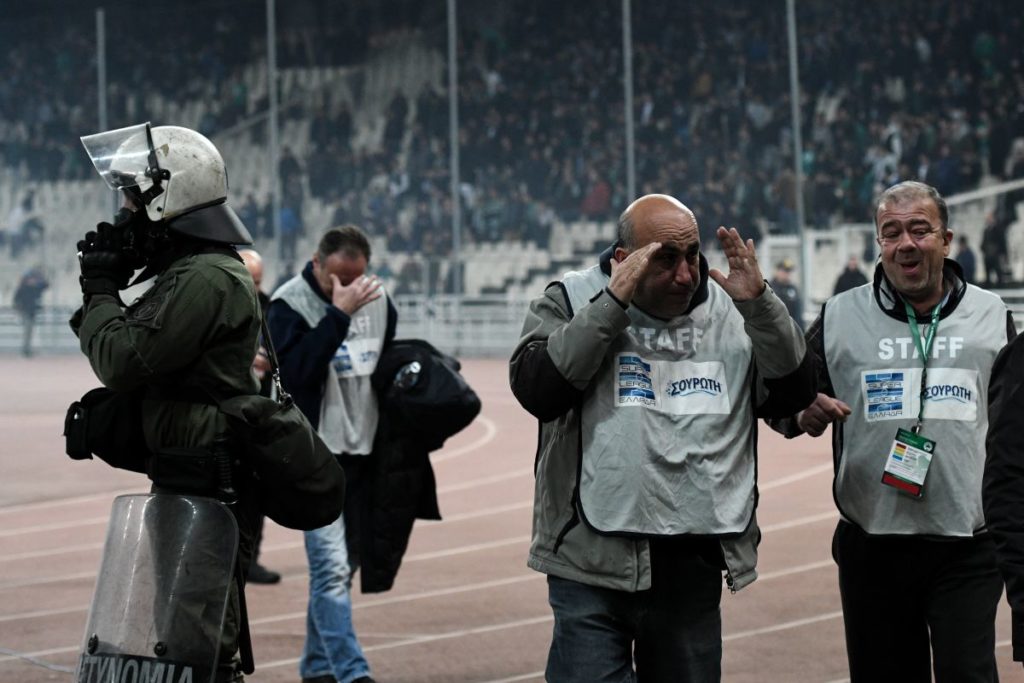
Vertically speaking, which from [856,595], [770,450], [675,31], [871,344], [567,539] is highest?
[675,31]

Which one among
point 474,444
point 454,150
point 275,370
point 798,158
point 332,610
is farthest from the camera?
point 454,150

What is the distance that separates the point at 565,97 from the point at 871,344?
109 ft

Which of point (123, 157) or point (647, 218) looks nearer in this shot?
point (647, 218)

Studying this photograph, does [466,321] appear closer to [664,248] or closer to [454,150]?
[454,150]

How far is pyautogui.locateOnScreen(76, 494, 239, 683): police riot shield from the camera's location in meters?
3.82

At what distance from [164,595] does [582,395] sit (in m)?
1.09

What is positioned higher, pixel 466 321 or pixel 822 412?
pixel 822 412

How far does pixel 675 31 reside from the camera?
36.1m

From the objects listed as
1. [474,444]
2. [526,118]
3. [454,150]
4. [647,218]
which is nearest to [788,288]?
[474,444]

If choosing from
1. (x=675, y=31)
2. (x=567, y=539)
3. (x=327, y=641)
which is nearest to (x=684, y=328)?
(x=567, y=539)

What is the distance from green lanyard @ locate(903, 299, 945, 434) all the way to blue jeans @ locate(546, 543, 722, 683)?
2.64ft

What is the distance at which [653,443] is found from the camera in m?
3.99

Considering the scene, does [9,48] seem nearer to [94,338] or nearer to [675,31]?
[675,31]

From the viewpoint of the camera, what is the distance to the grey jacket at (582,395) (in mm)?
3861
